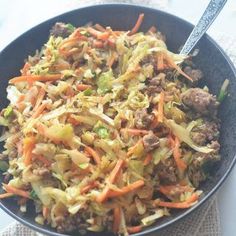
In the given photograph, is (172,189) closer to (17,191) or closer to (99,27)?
(17,191)

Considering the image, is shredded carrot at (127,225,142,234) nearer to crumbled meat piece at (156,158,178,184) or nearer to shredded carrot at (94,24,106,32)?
crumbled meat piece at (156,158,178,184)

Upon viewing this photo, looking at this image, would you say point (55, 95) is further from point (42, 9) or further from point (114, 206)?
point (42, 9)

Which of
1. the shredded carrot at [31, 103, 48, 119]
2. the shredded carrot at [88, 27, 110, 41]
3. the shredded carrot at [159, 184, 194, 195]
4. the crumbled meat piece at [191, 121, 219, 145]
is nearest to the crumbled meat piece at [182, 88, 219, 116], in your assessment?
the crumbled meat piece at [191, 121, 219, 145]

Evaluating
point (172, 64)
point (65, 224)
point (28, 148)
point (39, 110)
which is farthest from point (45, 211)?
point (172, 64)

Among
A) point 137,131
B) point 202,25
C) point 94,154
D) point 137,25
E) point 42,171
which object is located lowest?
point 42,171

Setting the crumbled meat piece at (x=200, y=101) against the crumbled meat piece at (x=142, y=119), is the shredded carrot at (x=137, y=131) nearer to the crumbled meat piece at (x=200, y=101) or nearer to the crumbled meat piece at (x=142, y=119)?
the crumbled meat piece at (x=142, y=119)

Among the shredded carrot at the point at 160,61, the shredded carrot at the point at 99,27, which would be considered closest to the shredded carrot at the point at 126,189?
the shredded carrot at the point at 160,61
